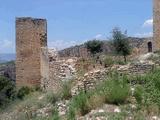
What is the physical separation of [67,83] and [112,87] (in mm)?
2768

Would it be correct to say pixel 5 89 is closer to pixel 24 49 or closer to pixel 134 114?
pixel 24 49

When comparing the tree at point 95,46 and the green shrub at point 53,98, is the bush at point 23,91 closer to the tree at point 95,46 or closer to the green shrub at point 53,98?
the green shrub at point 53,98

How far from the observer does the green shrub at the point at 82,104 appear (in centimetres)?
1150

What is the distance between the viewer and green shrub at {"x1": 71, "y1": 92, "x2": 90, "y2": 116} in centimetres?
1150

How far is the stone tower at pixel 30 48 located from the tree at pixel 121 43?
5.06 metres

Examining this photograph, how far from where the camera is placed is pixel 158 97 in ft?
37.3

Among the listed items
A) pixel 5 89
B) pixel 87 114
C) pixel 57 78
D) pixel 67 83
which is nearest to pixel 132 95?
pixel 87 114

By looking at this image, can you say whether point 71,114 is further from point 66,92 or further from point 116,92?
point 66,92

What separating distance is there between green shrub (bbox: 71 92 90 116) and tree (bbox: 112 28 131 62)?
1734 cm

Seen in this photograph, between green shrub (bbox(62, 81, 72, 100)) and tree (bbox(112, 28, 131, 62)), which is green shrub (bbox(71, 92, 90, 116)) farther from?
tree (bbox(112, 28, 131, 62))

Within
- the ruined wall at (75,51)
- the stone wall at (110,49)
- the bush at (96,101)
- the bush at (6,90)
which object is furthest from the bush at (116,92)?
the ruined wall at (75,51)

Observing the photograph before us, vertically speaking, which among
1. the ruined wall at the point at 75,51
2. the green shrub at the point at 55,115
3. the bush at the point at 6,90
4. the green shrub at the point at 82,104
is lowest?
the bush at the point at 6,90

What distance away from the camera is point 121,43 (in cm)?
2944

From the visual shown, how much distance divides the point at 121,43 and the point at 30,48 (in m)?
6.26
